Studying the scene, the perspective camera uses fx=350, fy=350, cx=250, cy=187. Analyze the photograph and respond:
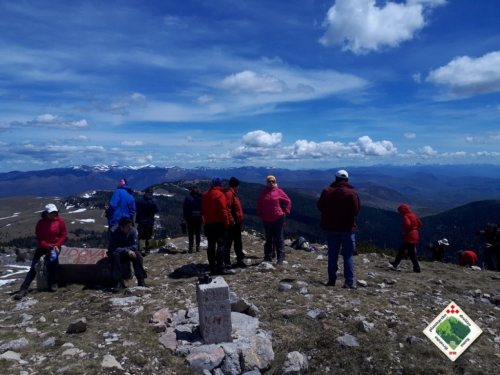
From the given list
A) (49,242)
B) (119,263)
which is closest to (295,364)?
(119,263)

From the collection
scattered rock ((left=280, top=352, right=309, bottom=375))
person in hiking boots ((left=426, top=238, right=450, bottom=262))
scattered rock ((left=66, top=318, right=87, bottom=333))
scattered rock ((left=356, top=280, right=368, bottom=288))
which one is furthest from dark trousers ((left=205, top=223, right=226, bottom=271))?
person in hiking boots ((left=426, top=238, right=450, bottom=262))

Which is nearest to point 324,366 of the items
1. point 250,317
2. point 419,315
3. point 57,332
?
point 250,317

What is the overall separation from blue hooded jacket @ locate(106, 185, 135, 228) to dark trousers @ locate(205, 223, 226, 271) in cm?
302

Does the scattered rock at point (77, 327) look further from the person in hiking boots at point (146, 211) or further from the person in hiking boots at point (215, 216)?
the person in hiking boots at point (146, 211)

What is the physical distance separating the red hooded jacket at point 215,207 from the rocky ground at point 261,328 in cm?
182

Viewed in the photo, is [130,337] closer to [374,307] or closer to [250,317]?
[250,317]

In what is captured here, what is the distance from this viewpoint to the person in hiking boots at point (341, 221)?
30.6ft

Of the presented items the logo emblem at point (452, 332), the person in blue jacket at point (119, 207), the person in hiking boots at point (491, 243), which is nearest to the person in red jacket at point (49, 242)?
the person in blue jacket at point (119, 207)

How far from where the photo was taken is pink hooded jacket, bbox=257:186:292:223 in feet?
38.4

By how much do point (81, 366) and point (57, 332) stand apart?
1.93 meters

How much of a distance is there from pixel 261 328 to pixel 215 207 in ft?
14.5

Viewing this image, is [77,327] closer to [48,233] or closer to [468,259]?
[48,233]

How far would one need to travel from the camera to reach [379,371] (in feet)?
18.2

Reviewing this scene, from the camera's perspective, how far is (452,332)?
6758mm
